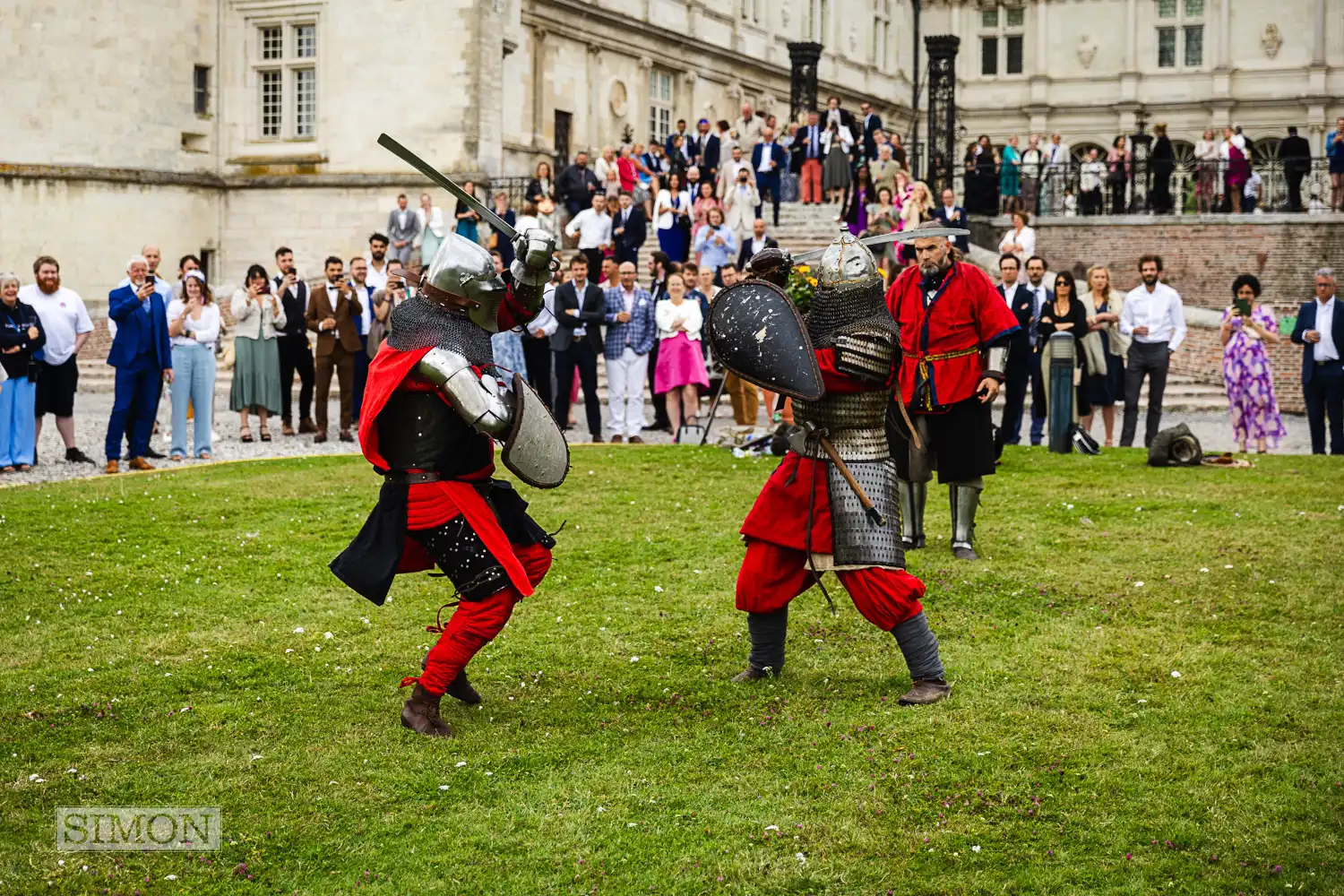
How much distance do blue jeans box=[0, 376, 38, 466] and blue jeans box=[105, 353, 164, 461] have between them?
0.70m

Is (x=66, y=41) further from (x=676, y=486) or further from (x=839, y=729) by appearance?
(x=839, y=729)

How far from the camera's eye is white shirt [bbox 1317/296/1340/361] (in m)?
14.7

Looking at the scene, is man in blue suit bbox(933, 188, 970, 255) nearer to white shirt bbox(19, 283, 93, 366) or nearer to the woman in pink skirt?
the woman in pink skirt

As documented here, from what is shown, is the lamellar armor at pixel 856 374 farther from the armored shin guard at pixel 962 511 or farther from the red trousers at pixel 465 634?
the armored shin guard at pixel 962 511

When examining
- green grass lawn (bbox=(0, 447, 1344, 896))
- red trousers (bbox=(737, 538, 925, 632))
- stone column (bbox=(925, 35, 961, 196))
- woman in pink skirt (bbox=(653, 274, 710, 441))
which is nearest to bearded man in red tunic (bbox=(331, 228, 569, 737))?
green grass lawn (bbox=(0, 447, 1344, 896))

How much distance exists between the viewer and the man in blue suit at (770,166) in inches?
1025

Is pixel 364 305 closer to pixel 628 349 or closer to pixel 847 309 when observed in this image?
pixel 628 349

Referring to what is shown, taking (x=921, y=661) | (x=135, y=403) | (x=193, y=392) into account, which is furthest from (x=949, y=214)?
(x=921, y=661)

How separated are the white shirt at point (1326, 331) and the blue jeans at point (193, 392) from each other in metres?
10.7

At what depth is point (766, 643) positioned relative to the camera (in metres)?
6.98

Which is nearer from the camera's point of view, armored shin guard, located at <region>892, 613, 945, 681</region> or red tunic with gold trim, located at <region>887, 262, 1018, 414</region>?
armored shin guard, located at <region>892, 613, 945, 681</region>

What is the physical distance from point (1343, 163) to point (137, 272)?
23.8 m

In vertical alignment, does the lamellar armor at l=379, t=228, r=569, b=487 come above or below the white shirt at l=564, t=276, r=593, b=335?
below

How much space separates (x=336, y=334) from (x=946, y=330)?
357 inches
